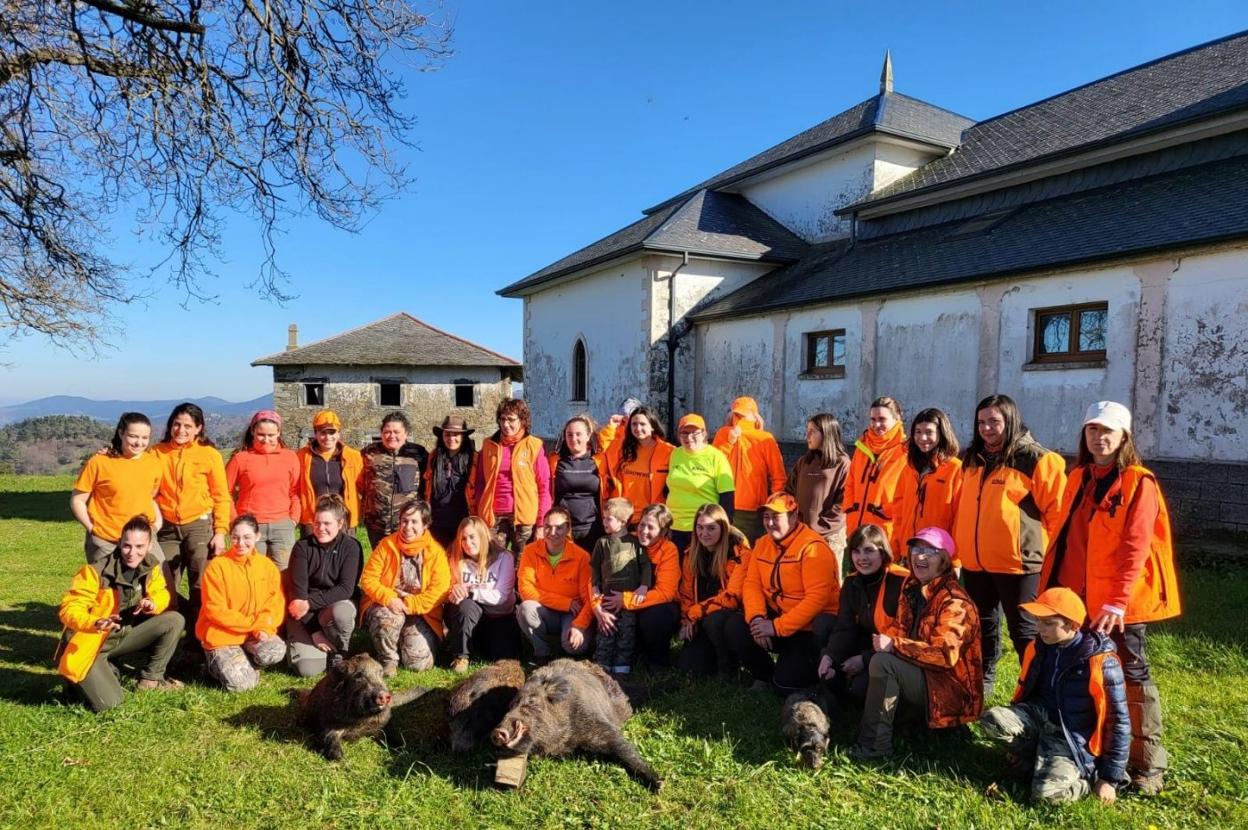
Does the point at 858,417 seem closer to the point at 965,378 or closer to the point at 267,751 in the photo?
the point at 965,378

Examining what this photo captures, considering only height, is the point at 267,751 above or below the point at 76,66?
below

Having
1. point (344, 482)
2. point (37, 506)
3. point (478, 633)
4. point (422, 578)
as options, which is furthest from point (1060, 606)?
point (37, 506)

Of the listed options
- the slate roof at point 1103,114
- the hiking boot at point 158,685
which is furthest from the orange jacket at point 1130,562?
the slate roof at point 1103,114

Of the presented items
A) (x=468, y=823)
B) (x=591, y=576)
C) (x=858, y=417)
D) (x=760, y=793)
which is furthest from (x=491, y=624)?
(x=858, y=417)

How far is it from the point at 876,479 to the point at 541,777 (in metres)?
3.04

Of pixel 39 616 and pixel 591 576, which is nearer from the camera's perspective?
pixel 591 576

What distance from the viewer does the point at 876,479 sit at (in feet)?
17.3

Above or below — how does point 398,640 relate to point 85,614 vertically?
below

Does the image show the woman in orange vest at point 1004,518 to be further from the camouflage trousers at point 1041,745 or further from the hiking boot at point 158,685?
the hiking boot at point 158,685

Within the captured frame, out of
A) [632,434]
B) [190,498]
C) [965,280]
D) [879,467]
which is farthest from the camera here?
[965,280]

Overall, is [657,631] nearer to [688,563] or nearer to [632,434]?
[688,563]

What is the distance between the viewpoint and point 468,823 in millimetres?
3275

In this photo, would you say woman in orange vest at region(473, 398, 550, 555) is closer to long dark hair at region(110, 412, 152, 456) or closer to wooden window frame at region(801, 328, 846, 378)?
long dark hair at region(110, 412, 152, 456)

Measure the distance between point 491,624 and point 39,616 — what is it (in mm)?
4373
